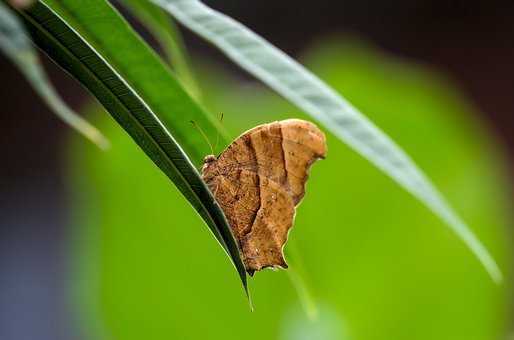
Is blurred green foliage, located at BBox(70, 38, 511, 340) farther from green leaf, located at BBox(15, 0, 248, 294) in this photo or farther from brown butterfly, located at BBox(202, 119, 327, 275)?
green leaf, located at BBox(15, 0, 248, 294)

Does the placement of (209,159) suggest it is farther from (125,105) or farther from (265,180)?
(125,105)

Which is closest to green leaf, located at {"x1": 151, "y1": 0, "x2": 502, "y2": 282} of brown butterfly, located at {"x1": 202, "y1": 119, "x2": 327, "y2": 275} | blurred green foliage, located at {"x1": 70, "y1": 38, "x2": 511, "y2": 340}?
brown butterfly, located at {"x1": 202, "y1": 119, "x2": 327, "y2": 275}

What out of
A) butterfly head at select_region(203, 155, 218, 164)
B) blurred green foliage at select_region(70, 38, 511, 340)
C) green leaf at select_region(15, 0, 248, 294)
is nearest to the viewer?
green leaf at select_region(15, 0, 248, 294)

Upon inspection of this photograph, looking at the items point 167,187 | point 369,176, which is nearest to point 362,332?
point 369,176

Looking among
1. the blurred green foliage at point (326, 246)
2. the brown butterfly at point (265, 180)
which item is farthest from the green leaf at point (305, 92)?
the blurred green foliage at point (326, 246)

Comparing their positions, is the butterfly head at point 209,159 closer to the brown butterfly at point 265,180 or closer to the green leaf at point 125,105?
the brown butterfly at point 265,180

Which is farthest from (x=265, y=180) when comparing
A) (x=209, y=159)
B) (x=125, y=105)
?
(x=125, y=105)
